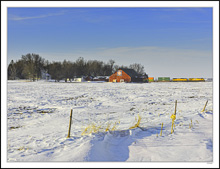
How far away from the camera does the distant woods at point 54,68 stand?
54500mm

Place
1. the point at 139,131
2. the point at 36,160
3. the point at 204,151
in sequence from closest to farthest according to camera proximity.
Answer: the point at 36,160, the point at 204,151, the point at 139,131

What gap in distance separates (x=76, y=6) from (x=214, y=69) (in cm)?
395

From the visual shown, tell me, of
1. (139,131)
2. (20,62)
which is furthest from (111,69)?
(139,131)

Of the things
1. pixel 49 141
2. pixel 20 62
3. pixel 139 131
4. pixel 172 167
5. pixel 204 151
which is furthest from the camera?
pixel 20 62

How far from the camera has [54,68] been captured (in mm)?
72875

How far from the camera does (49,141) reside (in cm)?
600

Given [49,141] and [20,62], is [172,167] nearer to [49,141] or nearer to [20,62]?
[49,141]

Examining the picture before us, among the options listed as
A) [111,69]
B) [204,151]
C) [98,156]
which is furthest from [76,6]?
[111,69]

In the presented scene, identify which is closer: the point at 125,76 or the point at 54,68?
the point at 125,76

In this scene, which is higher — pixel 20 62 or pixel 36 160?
pixel 20 62

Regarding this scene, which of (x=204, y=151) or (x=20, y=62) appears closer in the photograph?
(x=204, y=151)

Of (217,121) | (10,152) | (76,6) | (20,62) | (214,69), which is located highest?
(20,62)

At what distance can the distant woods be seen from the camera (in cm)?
5450

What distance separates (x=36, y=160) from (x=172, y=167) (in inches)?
127
